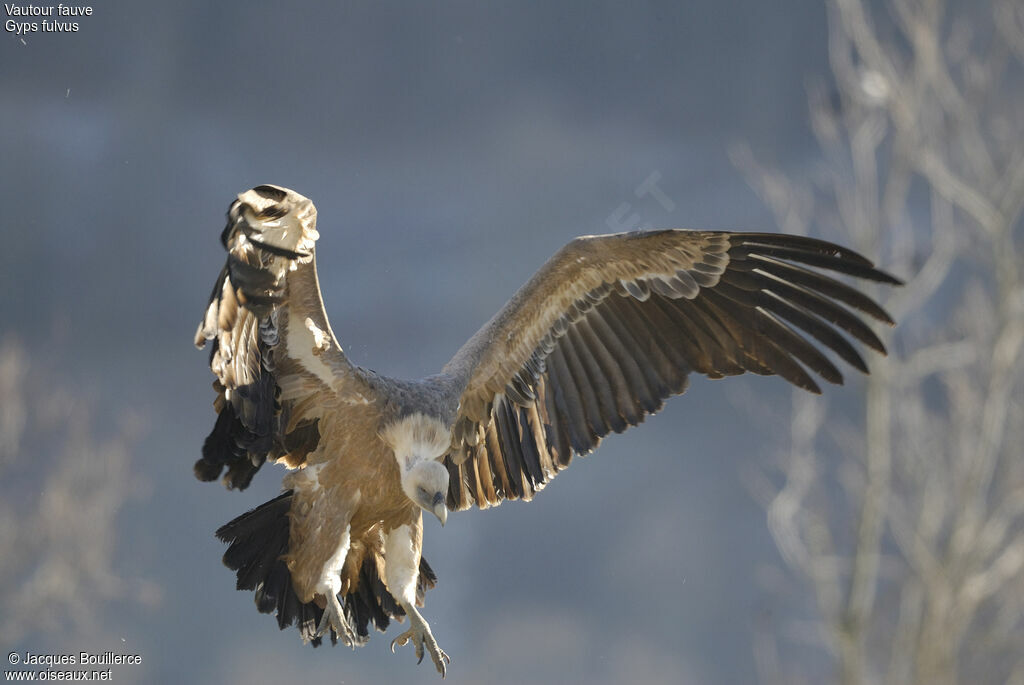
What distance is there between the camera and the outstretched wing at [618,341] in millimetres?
3584

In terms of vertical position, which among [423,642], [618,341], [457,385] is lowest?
[423,642]

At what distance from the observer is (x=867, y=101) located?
24.5 feet

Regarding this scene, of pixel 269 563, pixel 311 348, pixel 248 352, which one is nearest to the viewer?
pixel 248 352

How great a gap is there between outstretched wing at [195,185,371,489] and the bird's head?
329 millimetres

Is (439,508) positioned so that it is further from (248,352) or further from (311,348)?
(248,352)

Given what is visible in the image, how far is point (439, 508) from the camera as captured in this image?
3.22 metres

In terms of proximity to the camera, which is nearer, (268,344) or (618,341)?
(268,344)

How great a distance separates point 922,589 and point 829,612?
0.73m

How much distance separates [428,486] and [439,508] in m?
0.08

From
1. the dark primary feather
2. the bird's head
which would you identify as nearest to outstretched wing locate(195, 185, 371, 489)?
the dark primary feather

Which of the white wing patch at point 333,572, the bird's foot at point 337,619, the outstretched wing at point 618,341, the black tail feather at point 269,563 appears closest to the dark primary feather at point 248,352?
the black tail feather at point 269,563

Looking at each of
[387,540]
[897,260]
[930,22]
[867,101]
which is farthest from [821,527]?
[387,540]

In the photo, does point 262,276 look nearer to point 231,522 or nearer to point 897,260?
point 231,522

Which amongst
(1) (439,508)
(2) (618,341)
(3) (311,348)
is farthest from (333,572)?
(2) (618,341)
